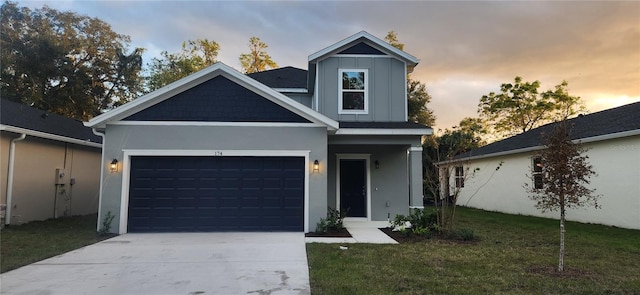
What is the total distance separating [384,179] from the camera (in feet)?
39.9

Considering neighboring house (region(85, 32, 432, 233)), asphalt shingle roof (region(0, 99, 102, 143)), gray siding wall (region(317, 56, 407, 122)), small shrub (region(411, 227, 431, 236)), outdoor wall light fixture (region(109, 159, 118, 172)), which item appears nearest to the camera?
small shrub (region(411, 227, 431, 236))

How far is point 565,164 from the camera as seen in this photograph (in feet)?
18.9

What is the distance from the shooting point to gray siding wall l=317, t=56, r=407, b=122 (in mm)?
11758

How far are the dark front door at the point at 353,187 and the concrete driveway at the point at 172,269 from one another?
416cm

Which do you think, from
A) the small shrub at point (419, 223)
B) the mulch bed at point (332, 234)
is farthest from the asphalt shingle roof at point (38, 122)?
the small shrub at point (419, 223)

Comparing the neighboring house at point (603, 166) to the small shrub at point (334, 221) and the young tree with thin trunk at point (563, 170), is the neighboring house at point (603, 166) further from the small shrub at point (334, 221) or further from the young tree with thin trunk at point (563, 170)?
the small shrub at point (334, 221)

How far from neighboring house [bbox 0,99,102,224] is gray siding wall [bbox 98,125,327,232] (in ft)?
10.1

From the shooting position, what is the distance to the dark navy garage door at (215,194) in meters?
9.45

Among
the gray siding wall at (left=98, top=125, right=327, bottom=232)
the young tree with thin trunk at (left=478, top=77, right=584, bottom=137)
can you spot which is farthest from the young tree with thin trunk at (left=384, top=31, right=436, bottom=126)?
the gray siding wall at (left=98, top=125, right=327, bottom=232)

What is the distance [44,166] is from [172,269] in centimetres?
843

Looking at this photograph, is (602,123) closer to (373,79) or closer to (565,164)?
(373,79)

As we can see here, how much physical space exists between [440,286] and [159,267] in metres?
4.24

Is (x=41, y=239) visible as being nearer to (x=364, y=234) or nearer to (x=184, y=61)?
(x=364, y=234)

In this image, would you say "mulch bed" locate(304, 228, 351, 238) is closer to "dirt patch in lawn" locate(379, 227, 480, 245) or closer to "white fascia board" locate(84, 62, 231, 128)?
"dirt patch in lawn" locate(379, 227, 480, 245)
